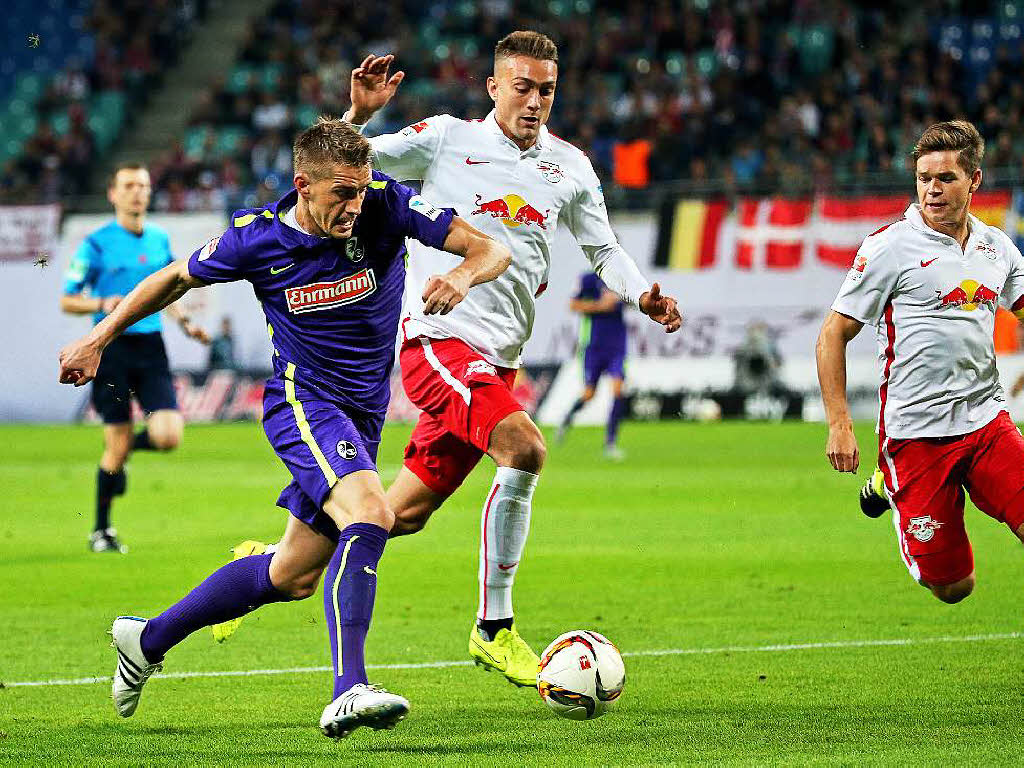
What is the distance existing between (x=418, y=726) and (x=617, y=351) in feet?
45.1

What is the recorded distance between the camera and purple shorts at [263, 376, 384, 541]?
5465mm

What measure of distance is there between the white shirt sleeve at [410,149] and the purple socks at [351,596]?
2126 millimetres

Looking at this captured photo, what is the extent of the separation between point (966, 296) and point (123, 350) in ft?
20.9

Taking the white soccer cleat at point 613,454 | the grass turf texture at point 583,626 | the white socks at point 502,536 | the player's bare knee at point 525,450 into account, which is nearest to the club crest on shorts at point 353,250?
the player's bare knee at point 525,450

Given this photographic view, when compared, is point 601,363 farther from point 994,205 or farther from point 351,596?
point 351,596

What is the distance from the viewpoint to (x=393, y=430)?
23.1 m

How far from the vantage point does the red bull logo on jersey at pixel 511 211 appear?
22.7ft

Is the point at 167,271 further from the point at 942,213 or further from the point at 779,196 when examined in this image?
the point at 779,196

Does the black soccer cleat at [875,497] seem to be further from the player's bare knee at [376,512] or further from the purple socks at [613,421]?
the purple socks at [613,421]

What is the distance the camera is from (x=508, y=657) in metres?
6.19

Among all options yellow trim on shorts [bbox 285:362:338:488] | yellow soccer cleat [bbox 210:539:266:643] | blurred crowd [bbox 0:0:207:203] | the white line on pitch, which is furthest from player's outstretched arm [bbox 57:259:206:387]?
blurred crowd [bbox 0:0:207:203]

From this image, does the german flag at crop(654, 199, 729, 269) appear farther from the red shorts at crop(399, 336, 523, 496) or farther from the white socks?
the white socks

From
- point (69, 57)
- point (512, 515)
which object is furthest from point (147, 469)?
point (69, 57)

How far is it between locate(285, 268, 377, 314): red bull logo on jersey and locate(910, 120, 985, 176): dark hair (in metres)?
2.31
